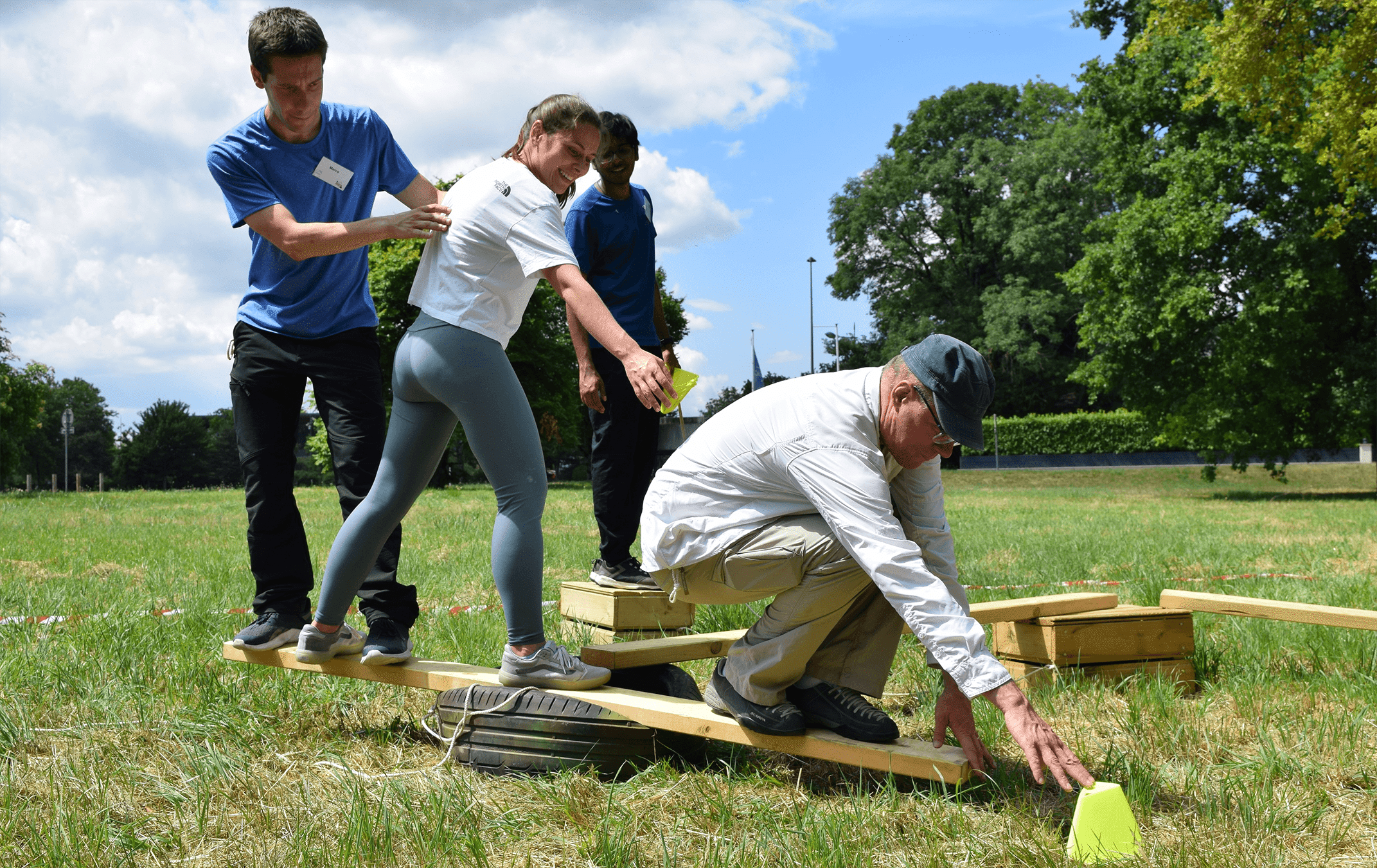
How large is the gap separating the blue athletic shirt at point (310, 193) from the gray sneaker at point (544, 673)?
1331mm

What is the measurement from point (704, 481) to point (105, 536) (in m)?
10.0

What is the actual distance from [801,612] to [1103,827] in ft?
3.04

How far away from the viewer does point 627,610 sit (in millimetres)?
4340

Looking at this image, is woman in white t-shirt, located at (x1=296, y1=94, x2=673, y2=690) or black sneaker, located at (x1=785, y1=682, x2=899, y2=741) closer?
black sneaker, located at (x1=785, y1=682, x2=899, y2=741)

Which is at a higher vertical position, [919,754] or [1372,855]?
[919,754]

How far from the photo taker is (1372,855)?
238 centimetres

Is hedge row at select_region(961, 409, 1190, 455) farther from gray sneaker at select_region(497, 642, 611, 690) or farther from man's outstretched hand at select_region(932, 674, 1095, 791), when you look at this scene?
man's outstretched hand at select_region(932, 674, 1095, 791)

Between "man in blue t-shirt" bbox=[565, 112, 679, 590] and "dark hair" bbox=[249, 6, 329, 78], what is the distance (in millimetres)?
1598

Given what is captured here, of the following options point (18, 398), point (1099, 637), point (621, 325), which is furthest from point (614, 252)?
point (18, 398)

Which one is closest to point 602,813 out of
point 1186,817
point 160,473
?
point 1186,817

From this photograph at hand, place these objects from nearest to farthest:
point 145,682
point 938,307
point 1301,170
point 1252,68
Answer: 1. point 145,682
2. point 1252,68
3. point 1301,170
4. point 938,307

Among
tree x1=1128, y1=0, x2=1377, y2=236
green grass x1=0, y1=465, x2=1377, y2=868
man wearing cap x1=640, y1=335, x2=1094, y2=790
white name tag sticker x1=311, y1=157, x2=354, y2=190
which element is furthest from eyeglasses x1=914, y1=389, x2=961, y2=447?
tree x1=1128, y1=0, x2=1377, y2=236

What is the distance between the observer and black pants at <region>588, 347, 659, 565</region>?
183 inches

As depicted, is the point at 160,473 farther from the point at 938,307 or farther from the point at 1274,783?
the point at 1274,783
